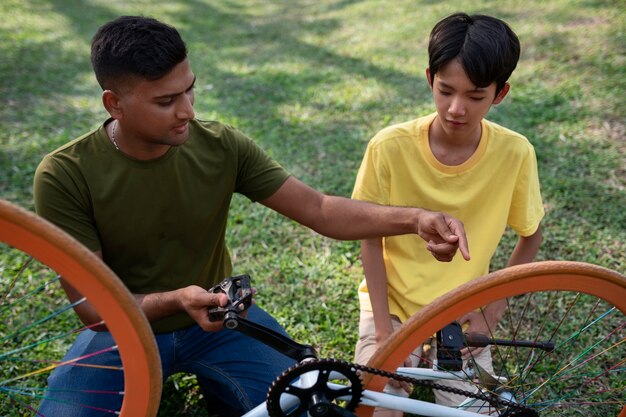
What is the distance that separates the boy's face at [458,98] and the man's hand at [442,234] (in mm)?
430

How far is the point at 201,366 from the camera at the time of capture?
2273 millimetres

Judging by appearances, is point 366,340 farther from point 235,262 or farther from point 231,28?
point 231,28

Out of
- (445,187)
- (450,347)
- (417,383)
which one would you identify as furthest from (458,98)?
(417,383)

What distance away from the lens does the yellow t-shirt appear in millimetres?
2248

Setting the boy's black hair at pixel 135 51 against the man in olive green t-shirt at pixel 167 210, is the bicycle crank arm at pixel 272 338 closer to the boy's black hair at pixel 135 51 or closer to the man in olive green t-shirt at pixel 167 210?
the man in olive green t-shirt at pixel 167 210

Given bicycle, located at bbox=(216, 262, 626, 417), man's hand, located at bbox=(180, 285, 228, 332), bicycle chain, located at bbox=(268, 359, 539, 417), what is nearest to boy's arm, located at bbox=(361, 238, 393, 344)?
bicycle, located at bbox=(216, 262, 626, 417)

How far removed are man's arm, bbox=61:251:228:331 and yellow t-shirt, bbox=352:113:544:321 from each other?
82cm

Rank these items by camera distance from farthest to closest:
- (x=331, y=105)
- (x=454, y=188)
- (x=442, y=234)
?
(x=331, y=105) → (x=454, y=188) → (x=442, y=234)

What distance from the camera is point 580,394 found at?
2332 mm

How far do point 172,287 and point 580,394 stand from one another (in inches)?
62.3

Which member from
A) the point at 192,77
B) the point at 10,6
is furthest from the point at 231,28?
the point at 192,77

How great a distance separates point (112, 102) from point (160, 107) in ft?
0.55

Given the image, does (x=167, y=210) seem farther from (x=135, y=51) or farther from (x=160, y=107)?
(x=135, y=51)

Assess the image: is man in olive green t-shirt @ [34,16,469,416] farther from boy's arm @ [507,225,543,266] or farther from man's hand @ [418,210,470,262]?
boy's arm @ [507,225,543,266]
